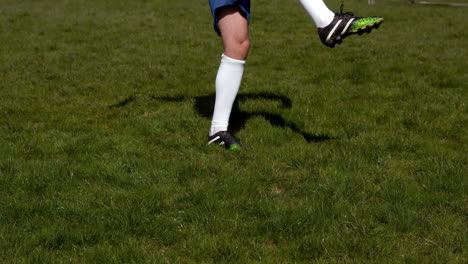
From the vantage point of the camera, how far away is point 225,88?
5168 mm

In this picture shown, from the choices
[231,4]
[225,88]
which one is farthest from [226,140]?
[231,4]

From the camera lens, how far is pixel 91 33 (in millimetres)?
12773

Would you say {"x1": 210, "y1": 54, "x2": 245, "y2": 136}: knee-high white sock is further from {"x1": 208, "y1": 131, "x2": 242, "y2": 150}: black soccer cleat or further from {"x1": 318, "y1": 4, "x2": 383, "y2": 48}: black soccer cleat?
{"x1": 318, "y1": 4, "x2": 383, "y2": 48}: black soccer cleat

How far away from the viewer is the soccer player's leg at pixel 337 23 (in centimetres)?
440

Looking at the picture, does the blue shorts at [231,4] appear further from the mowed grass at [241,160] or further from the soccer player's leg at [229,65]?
the mowed grass at [241,160]

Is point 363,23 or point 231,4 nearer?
point 363,23

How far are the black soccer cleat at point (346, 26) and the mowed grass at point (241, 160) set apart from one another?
1018mm

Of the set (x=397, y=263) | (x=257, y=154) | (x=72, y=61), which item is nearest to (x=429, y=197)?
(x=397, y=263)

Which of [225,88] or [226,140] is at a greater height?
[225,88]

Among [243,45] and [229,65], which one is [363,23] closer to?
[243,45]

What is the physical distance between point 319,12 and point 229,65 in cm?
100

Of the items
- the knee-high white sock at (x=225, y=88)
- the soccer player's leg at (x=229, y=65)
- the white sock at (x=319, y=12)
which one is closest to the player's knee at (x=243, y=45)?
the soccer player's leg at (x=229, y=65)

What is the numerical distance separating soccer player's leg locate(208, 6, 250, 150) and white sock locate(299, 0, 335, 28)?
2.06ft

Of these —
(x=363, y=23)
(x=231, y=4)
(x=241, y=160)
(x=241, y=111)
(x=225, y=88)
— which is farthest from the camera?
(x=241, y=111)
